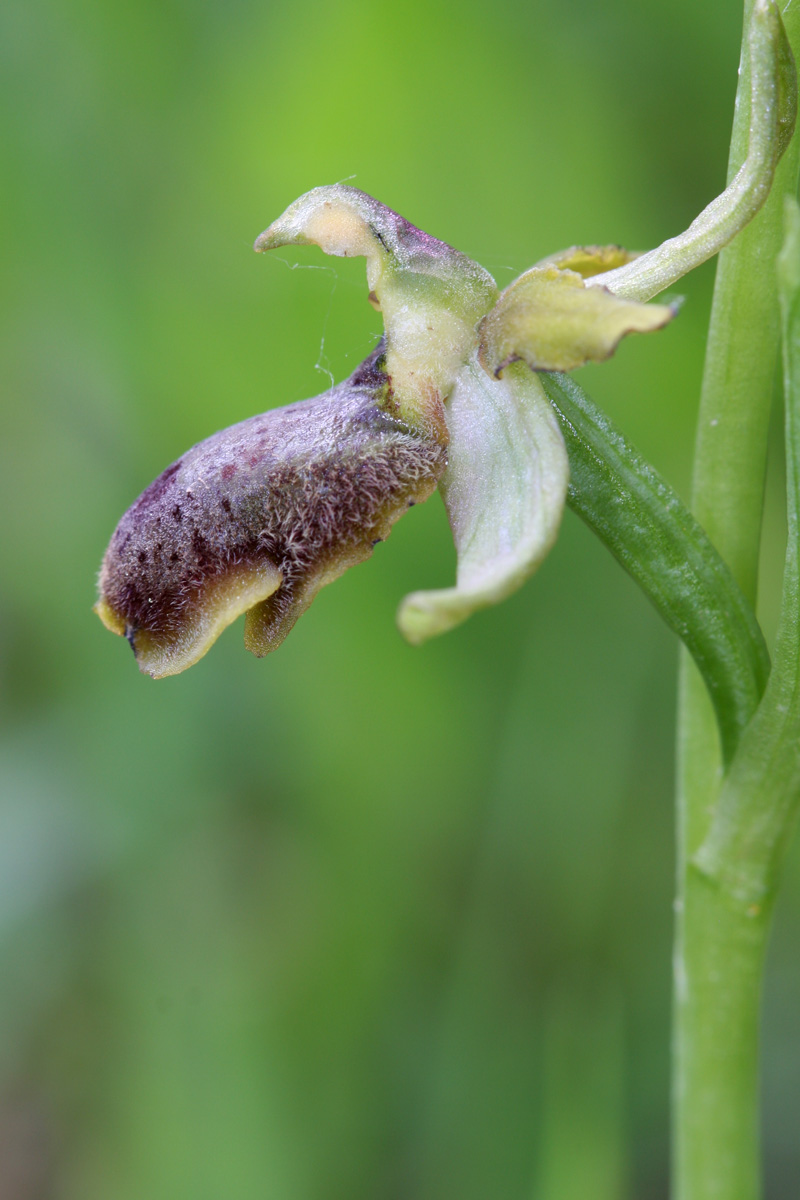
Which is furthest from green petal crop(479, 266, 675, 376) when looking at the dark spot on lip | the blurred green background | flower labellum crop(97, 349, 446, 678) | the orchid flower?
the blurred green background

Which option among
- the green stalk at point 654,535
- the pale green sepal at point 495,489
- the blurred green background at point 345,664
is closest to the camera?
the pale green sepal at point 495,489

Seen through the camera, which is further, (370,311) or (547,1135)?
(370,311)

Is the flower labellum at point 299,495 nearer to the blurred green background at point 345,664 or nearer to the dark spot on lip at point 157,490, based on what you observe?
the dark spot on lip at point 157,490

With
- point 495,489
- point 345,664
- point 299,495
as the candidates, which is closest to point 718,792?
point 495,489

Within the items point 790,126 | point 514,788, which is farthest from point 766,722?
point 514,788

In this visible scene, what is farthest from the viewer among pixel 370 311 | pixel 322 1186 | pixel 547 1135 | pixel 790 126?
pixel 370 311

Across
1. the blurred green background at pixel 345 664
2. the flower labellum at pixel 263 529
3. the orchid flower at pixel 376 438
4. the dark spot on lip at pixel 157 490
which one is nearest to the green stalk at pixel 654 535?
the orchid flower at pixel 376 438

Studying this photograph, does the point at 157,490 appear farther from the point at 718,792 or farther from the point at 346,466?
the point at 718,792

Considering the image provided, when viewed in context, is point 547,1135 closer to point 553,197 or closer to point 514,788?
point 514,788
